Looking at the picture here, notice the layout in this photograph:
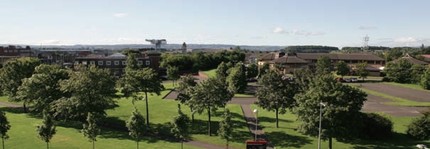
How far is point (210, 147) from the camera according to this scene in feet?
142

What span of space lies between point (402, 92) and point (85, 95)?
7082cm

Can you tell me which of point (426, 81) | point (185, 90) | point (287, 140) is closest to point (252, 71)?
point (426, 81)

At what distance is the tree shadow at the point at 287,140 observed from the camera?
146 feet

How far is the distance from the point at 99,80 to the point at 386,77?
300 feet

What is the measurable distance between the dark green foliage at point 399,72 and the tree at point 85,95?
8935 centimetres

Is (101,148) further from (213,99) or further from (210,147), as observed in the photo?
(213,99)

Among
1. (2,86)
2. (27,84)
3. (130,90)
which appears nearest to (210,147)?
(130,90)

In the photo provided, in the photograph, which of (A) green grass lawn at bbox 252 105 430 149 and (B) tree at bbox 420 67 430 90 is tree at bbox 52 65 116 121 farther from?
(B) tree at bbox 420 67 430 90

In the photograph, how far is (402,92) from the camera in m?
90.4

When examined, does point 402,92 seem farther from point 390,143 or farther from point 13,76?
point 13,76

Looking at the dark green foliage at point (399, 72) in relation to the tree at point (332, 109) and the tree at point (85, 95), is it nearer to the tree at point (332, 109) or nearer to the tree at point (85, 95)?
the tree at point (332, 109)

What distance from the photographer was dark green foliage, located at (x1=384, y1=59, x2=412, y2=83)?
371 ft

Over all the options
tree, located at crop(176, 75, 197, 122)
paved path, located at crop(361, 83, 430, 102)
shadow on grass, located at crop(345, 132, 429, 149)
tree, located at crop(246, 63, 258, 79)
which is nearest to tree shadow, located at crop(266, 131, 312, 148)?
shadow on grass, located at crop(345, 132, 429, 149)

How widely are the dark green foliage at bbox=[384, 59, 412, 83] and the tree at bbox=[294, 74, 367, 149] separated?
80.2 meters
